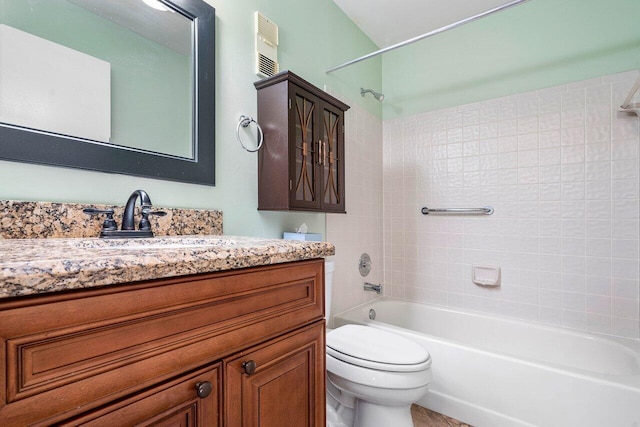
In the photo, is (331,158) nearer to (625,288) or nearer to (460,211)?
(460,211)

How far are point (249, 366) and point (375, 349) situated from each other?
32.1 inches

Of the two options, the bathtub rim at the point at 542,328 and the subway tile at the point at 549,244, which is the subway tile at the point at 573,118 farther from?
the bathtub rim at the point at 542,328

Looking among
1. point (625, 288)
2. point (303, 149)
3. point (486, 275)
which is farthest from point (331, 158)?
point (625, 288)

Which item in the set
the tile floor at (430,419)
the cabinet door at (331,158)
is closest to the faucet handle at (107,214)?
the cabinet door at (331,158)

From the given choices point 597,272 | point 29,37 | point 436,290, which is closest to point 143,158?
point 29,37

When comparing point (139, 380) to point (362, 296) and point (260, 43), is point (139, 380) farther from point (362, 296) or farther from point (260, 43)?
point (362, 296)

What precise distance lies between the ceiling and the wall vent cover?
30.3 inches

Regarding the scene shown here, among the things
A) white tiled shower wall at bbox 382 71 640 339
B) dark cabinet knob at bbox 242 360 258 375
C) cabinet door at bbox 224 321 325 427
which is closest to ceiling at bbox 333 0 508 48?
white tiled shower wall at bbox 382 71 640 339

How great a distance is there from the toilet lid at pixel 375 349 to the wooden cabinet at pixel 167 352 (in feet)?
1.49

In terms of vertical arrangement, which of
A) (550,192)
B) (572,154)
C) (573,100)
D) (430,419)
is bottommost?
(430,419)

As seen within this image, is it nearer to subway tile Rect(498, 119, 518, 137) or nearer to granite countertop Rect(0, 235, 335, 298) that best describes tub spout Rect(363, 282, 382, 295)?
subway tile Rect(498, 119, 518, 137)

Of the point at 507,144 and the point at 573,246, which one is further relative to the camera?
the point at 507,144

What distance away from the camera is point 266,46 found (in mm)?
1481

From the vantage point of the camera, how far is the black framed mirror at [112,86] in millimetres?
827
